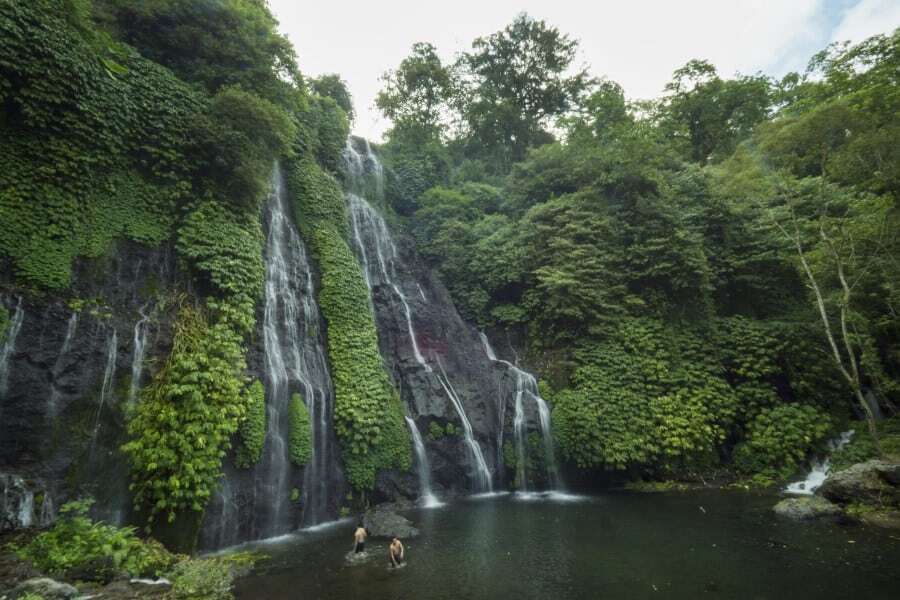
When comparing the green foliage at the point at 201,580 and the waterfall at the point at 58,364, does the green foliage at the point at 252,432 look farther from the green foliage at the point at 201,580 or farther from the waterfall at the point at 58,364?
the waterfall at the point at 58,364

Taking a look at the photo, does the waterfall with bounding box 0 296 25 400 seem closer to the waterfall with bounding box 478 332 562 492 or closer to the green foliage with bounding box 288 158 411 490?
the green foliage with bounding box 288 158 411 490

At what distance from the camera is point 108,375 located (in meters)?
9.16

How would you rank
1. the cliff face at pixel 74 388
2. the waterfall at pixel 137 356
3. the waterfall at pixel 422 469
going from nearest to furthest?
the cliff face at pixel 74 388, the waterfall at pixel 137 356, the waterfall at pixel 422 469

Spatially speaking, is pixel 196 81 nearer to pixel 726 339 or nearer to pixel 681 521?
pixel 681 521

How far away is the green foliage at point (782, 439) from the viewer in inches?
563

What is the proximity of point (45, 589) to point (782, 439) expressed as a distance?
19.2m

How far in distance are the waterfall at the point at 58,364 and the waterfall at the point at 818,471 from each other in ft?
63.9

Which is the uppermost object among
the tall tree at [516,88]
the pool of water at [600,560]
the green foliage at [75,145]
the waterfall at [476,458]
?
the tall tree at [516,88]

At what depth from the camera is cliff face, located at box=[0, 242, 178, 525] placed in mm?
8016

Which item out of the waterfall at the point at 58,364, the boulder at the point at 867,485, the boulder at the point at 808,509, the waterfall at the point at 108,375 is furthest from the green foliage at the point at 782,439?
the waterfall at the point at 58,364

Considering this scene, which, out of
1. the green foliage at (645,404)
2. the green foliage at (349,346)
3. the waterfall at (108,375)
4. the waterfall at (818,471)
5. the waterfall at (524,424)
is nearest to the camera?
the waterfall at (108,375)

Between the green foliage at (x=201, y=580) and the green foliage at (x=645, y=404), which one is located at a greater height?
the green foliage at (x=645, y=404)

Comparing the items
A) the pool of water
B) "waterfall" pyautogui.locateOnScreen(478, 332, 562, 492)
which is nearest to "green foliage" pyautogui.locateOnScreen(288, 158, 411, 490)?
the pool of water

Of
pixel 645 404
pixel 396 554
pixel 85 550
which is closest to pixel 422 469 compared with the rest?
pixel 396 554
